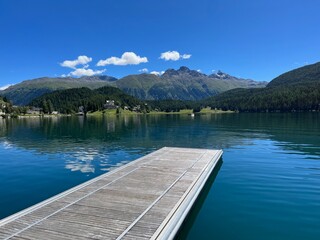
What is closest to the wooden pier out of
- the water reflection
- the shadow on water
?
the shadow on water

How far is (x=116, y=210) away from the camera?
15.7m

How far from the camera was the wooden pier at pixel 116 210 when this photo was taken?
12.8 metres

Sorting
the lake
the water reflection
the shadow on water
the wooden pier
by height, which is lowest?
the shadow on water

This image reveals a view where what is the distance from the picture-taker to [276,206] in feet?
65.6

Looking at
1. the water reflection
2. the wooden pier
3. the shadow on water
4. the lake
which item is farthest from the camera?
the water reflection

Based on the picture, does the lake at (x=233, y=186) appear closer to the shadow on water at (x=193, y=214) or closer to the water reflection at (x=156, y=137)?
the shadow on water at (x=193, y=214)

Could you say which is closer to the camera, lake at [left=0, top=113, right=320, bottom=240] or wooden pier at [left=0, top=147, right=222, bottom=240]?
wooden pier at [left=0, top=147, right=222, bottom=240]

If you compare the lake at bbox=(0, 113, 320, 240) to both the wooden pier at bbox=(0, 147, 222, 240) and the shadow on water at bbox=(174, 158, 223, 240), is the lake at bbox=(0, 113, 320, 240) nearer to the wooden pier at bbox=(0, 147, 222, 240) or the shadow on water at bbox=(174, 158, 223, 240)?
the shadow on water at bbox=(174, 158, 223, 240)

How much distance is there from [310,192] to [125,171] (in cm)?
1667

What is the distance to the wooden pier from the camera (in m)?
12.8

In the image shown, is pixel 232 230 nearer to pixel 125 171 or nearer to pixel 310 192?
pixel 310 192

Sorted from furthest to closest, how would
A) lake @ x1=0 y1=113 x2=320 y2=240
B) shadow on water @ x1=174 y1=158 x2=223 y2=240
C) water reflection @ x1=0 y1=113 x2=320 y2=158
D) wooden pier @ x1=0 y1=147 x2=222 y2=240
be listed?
water reflection @ x1=0 y1=113 x2=320 y2=158 < lake @ x1=0 y1=113 x2=320 y2=240 < shadow on water @ x1=174 y1=158 x2=223 y2=240 < wooden pier @ x1=0 y1=147 x2=222 y2=240

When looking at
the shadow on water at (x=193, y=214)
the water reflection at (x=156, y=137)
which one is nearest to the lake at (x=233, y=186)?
the shadow on water at (x=193, y=214)

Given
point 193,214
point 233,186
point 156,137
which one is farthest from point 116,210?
point 156,137
